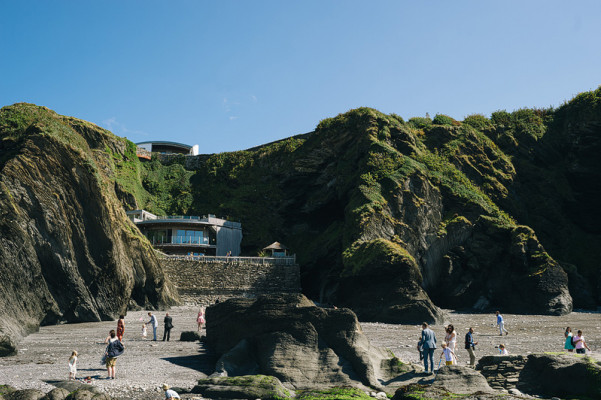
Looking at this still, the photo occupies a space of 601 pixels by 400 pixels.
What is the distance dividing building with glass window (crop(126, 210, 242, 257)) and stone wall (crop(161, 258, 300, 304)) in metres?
7.16

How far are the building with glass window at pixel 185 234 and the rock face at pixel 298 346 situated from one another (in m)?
37.3

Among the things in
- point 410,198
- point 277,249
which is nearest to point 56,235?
point 277,249

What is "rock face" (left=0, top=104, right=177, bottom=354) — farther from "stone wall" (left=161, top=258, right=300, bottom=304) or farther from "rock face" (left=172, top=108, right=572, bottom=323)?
"rock face" (left=172, top=108, right=572, bottom=323)

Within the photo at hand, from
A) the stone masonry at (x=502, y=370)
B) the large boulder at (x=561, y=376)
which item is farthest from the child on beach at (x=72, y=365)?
the large boulder at (x=561, y=376)

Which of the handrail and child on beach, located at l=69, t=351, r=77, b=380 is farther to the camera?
the handrail

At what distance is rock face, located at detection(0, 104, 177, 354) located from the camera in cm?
2958

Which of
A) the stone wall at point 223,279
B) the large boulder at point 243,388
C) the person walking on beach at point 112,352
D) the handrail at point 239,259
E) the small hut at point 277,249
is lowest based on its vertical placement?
the large boulder at point 243,388

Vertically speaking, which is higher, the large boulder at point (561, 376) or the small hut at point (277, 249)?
the small hut at point (277, 249)

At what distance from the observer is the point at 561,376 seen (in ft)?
51.7

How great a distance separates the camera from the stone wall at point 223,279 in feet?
161

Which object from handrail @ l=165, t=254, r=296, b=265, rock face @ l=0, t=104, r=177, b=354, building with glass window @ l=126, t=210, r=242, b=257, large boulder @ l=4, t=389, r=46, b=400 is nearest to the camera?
large boulder @ l=4, t=389, r=46, b=400

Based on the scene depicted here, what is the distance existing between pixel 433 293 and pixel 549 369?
3485 cm

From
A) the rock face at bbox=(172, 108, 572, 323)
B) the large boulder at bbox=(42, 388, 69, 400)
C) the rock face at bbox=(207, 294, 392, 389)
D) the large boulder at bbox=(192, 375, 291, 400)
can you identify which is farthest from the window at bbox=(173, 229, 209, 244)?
the large boulder at bbox=(42, 388, 69, 400)

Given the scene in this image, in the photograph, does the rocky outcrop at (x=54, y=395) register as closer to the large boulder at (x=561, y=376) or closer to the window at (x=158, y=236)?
the large boulder at (x=561, y=376)
